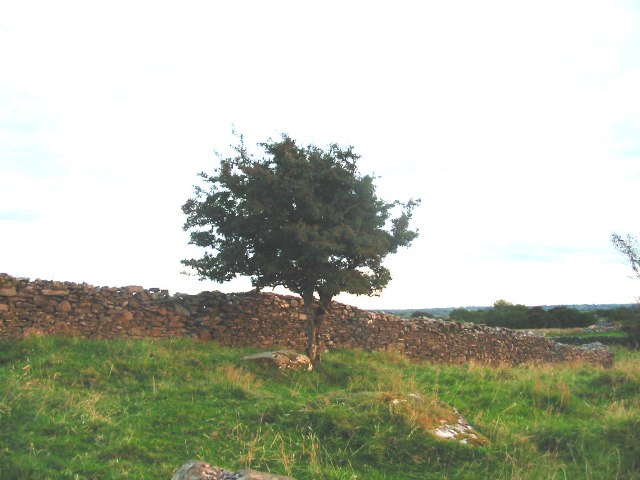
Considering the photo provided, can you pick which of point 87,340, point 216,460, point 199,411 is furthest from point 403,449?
point 87,340

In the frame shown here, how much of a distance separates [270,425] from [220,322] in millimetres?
8693

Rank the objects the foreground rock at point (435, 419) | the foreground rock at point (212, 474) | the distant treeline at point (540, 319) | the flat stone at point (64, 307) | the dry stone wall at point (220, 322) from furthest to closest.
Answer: the distant treeline at point (540, 319) < the flat stone at point (64, 307) < the dry stone wall at point (220, 322) < the foreground rock at point (435, 419) < the foreground rock at point (212, 474)

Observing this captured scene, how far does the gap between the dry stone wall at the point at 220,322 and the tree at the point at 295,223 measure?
1.67 meters

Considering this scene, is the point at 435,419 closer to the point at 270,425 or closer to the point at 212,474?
the point at 270,425

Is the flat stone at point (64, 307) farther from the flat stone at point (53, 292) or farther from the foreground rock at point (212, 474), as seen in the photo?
the foreground rock at point (212, 474)

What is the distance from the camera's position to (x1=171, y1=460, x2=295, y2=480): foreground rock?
4980 millimetres

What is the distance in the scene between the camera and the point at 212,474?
5203 millimetres

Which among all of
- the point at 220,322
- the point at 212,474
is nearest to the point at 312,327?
the point at 220,322

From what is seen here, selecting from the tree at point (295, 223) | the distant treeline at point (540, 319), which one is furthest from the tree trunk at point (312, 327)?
the distant treeline at point (540, 319)

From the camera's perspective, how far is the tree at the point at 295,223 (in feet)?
47.3

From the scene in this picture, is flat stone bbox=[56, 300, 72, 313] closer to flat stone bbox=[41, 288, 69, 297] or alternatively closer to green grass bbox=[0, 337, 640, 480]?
flat stone bbox=[41, 288, 69, 297]

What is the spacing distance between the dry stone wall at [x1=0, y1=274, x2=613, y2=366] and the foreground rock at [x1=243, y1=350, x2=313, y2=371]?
3.36 m

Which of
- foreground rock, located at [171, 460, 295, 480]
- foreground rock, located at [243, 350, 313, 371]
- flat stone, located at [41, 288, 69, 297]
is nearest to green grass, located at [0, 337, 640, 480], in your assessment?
foreground rock, located at [243, 350, 313, 371]

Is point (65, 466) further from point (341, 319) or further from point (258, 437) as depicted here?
point (341, 319)
